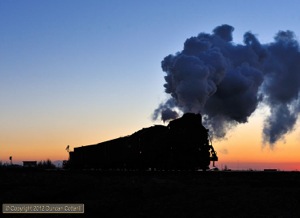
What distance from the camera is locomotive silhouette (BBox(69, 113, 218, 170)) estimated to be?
27781mm

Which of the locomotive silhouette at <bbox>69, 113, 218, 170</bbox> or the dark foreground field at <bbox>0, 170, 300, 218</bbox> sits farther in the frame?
the locomotive silhouette at <bbox>69, 113, 218, 170</bbox>

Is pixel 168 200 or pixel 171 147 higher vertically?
pixel 171 147

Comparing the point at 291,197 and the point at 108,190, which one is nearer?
the point at 291,197

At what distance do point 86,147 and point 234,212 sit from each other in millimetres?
34721

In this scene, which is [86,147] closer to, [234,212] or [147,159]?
[147,159]

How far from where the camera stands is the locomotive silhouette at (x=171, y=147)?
27781 mm

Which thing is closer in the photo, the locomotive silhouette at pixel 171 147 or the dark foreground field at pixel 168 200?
the dark foreground field at pixel 168 200

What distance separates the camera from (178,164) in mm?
27922

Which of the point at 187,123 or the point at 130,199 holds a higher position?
the point at 187,123

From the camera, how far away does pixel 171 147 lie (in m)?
28.1

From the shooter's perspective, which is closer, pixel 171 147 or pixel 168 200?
pixel 168 200

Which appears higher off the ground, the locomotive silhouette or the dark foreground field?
the locomotive silhouette

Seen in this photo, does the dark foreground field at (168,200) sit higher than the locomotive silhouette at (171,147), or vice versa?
the locomotive silhouette at (171,147)

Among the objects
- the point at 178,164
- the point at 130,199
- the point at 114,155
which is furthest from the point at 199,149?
the point at 130,199
